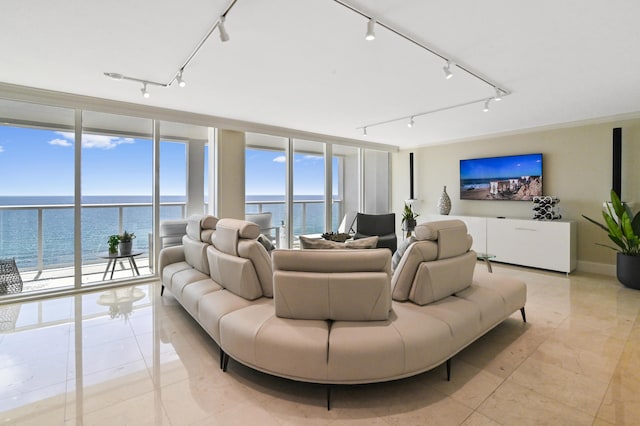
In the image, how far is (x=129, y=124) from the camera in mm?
4316

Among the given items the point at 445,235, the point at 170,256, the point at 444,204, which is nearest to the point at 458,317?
the point at 445,235

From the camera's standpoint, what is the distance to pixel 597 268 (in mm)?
4609

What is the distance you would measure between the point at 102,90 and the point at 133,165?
49.2 inches

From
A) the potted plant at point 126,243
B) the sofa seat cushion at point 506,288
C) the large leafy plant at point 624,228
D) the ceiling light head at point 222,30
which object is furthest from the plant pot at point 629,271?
the potted plant at point 126,243

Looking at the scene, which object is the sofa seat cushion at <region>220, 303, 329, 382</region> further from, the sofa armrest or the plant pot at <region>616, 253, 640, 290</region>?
the plant pot at <region>616, 253, 640, 290</region>

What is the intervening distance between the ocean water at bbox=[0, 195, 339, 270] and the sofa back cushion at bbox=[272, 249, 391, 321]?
3392mm

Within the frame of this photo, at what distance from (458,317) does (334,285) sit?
2.96 ft

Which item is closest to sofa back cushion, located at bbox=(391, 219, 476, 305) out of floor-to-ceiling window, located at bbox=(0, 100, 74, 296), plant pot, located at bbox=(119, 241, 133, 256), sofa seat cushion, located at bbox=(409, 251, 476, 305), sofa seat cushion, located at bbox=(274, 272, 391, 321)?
sofa seat cushion, located at bbox=(409, 251, 476, 305)

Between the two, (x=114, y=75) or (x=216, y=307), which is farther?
(x=114, y=75)

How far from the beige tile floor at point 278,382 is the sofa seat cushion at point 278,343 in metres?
0.21

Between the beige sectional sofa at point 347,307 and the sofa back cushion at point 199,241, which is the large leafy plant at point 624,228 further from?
the sofa back cushion at point 199,241

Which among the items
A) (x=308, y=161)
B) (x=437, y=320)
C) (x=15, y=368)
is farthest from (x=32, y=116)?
(x=437, y=320)

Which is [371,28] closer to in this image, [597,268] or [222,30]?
[222,30]

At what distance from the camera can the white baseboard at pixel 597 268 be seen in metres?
4.50
